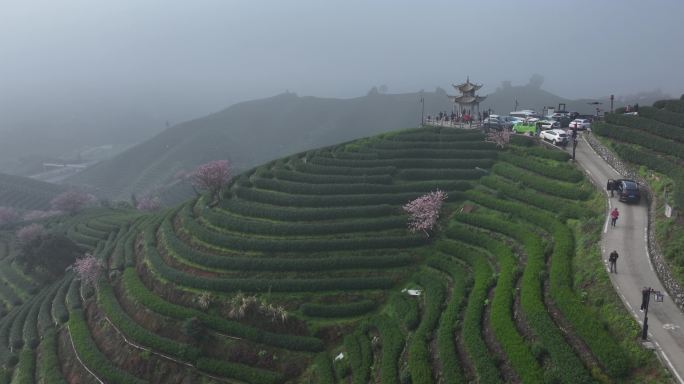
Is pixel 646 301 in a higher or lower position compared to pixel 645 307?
higher

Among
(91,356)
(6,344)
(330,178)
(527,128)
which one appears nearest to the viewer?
(91,356)

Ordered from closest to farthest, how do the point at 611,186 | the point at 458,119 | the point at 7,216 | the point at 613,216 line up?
the point at 613,216, the point at 611,186, the point at 458,119, the point at 7,216

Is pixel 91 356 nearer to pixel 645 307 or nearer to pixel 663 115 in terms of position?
pixel 645 307

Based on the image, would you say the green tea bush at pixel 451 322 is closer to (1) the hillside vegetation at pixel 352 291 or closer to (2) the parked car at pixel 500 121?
(1) the hillside vegetation at pixel 352 291

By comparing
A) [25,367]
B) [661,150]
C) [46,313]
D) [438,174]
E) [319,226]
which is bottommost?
[25,367]

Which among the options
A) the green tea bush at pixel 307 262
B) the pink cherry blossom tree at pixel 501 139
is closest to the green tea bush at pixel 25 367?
the green tea bush at pixel 307 262

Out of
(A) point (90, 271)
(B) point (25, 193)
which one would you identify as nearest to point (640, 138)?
(A) point (90, 271)

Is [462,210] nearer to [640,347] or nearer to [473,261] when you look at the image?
[473,261]
